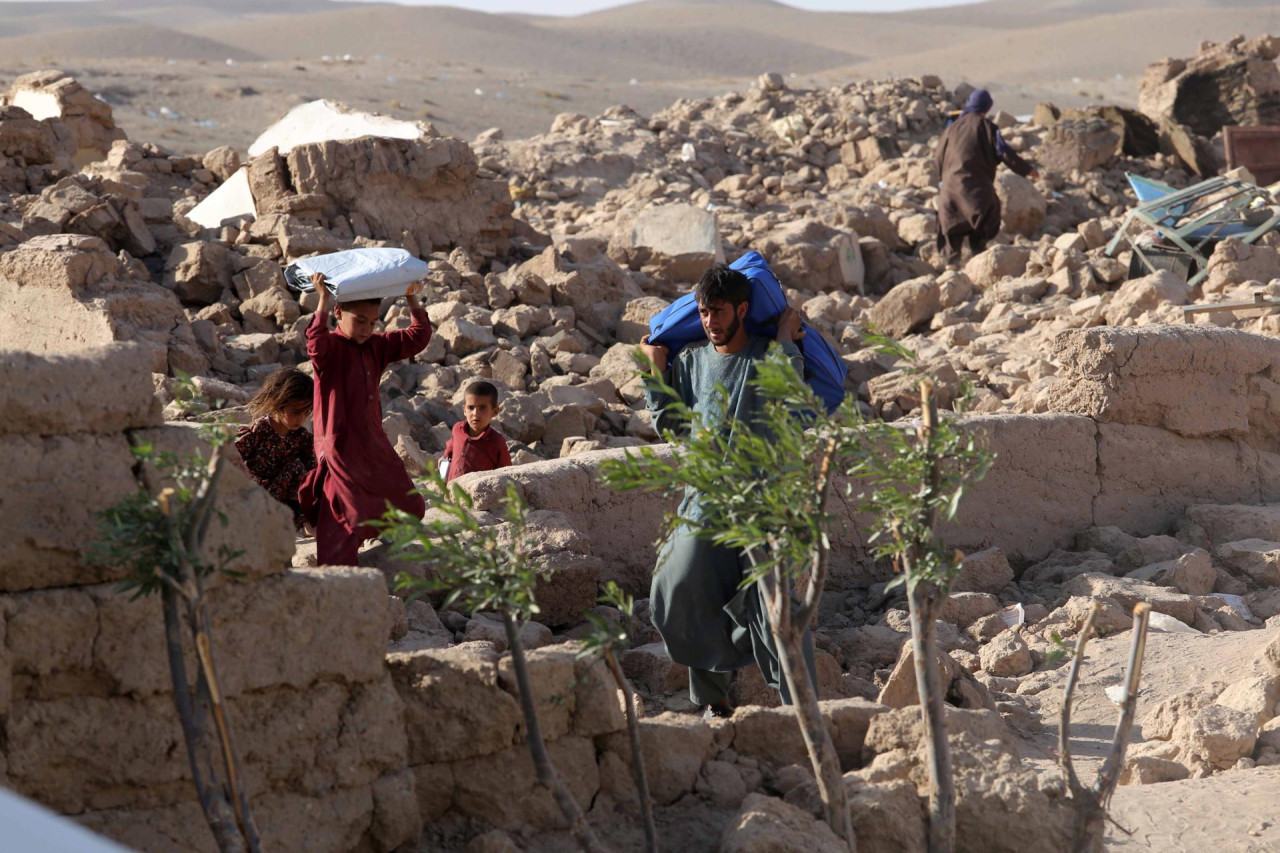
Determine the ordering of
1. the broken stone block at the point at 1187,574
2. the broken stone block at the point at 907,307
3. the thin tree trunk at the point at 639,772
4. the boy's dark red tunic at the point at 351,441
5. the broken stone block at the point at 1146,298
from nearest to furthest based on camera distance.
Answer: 1. the thin tree trunk at the point at 639,772
2. the boy's dark red tunic at the point at 351,441
3. the broken stone block at the point at 1187,574
4. the broken stone block at the point at 1146,298
5. the broken stone block at the point at 907,307

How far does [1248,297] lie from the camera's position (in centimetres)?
832

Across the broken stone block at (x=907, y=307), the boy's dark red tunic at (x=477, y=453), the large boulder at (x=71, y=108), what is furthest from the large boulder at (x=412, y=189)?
the boy's dark red tunic at (x=477, y=453)

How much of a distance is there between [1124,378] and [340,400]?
3.50m

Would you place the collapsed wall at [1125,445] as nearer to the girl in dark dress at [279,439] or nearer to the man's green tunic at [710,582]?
the girl in dark dress at [279,439]

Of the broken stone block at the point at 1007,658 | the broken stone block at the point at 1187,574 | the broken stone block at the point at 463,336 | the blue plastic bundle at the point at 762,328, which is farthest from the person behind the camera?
the broken stone block at the point at 463,336

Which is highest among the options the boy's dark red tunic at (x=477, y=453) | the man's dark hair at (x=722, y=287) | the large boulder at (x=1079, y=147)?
the man's dark hair at (x=722, y=287)

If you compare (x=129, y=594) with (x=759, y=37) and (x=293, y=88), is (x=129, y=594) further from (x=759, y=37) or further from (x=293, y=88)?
(x=759, y=37)

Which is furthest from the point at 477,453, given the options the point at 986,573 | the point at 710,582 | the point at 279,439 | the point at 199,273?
the point at 199,273

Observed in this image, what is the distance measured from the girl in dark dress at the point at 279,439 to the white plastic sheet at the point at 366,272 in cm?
42

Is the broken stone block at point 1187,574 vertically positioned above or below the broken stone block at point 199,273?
below

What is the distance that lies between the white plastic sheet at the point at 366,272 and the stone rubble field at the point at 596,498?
74cm

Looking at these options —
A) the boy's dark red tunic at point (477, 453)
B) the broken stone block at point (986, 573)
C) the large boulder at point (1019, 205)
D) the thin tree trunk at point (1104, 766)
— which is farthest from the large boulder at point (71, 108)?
the thin tree trunk at point (1104, 766)

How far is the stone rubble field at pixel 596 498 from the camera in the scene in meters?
2.75

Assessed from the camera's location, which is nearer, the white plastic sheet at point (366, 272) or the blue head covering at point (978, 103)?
the white plastic sheet at point (366, 272)
